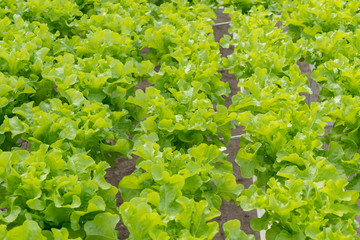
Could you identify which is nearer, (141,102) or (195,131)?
(195,131)

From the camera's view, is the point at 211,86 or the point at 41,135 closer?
the point at 41,135

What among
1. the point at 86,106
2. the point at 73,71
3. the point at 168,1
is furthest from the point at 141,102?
the point at 168,1

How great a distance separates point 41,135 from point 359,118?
266cm

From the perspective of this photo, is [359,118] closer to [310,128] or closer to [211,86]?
[310,128]

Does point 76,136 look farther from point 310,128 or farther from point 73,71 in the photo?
point 310,128

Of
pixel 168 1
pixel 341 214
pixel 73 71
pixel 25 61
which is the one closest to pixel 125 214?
pixel 341 214

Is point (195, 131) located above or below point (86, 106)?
below

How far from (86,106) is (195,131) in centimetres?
97

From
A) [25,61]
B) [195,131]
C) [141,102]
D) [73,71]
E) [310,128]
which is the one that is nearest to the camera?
[310,128]

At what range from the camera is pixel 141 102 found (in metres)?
4.30

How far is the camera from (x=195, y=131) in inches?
159

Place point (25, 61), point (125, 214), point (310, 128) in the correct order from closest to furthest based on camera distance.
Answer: point (125, 214) < point (310, 128) < point (25, 61)

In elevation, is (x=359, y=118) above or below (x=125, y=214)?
below

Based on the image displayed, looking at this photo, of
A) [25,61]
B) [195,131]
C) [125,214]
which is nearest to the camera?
[125,214]
